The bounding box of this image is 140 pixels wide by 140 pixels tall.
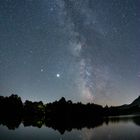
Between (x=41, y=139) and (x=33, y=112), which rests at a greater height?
(x=33, y=112)

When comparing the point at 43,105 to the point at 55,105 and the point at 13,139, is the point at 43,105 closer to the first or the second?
the point at 55,105

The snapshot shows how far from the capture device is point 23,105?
17325 cm

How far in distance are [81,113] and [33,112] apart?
39.0m

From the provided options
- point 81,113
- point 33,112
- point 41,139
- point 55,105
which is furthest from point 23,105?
point 41,139

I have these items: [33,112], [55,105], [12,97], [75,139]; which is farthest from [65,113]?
[75,139]

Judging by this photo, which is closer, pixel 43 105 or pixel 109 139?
pixel 109 139

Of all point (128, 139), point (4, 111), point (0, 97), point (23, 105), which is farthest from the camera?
point (23, 105)

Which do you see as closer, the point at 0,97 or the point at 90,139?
the point at 90,139

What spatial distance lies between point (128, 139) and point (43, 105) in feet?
464

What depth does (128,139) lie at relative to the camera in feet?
151

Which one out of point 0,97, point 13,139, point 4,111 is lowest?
point 13,139

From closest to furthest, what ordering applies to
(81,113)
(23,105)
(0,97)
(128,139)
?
(128,139), (0,97), (23,105), (81,113)

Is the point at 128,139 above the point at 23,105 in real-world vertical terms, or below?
below

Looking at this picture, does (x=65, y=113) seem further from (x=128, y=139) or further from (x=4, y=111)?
(x=128, y=139)
